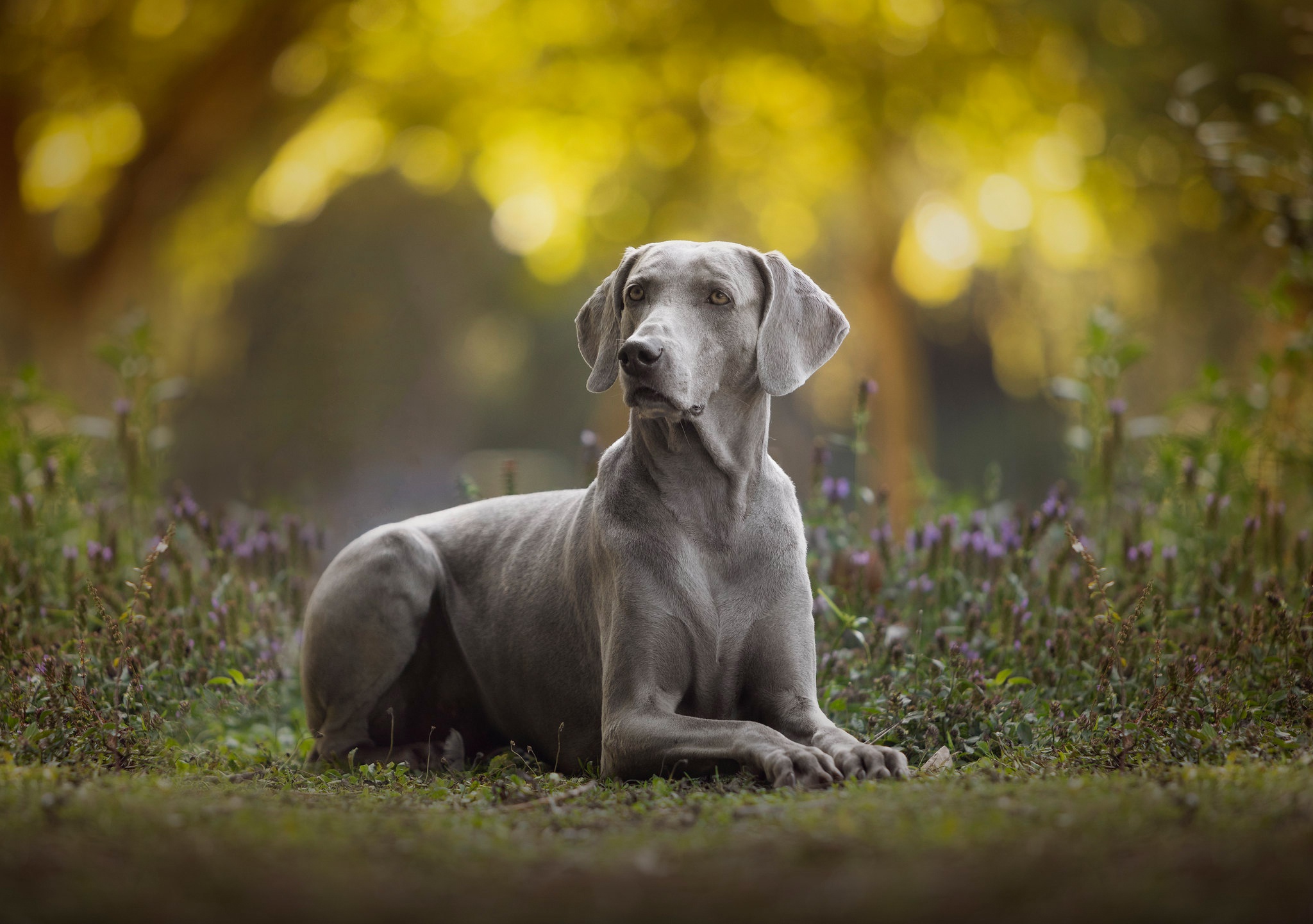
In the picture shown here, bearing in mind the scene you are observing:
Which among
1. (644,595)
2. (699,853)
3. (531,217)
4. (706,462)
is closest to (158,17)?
(531,217)

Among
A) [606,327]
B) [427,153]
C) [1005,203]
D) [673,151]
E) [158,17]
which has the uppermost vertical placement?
[158,17]

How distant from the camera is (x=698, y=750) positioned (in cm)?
334

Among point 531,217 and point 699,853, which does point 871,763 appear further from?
point 531,217

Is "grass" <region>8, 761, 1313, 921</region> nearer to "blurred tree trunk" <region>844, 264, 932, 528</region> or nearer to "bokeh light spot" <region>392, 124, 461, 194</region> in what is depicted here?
"blurred tree trunk" <region>844, 264, 932, 528</region>

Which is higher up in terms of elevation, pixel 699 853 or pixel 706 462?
pixel 706 462

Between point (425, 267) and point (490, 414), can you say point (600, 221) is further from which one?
point (490, 414)

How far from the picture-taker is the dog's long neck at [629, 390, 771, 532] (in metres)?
3.75

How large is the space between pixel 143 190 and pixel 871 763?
10.0 meters

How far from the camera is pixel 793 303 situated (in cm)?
399

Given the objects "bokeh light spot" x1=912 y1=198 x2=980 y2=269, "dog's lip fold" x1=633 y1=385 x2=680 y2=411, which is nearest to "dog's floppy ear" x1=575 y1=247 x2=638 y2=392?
"dog's lip fold" x1=633 y1=385 x2=680 y2=411

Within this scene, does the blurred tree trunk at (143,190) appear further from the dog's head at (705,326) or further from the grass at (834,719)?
the dog's head at (705,326)

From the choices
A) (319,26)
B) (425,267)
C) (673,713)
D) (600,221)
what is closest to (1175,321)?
(600,221)

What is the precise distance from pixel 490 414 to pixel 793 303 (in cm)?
1937

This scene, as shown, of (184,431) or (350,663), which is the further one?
(184,431)
